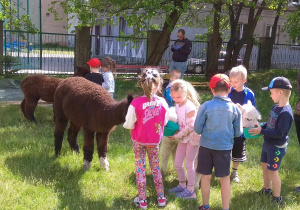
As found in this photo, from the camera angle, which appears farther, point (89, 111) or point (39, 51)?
point (39, 51)

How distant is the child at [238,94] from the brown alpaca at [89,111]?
161 centimetres

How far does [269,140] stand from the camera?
4.36 meters

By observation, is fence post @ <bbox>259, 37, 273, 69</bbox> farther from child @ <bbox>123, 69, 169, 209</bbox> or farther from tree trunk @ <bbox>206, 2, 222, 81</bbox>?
child @ <bbox>123, 69, 169, 209</bbox>

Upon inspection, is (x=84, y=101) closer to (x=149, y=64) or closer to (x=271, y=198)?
(x=271, y=198)

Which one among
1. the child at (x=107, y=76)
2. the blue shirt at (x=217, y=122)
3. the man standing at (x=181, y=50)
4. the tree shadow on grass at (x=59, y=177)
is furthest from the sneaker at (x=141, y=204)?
the man standing at (x=181, y=50)

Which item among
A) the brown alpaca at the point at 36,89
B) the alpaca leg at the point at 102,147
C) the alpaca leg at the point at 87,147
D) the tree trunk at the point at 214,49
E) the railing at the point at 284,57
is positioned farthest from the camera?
the railing at the point at 284,57

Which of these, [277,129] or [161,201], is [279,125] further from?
[161,201]

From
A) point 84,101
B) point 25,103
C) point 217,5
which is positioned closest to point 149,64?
point 217,5

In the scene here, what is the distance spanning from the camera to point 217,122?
384cm

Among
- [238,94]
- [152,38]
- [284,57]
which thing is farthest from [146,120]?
[284,57]

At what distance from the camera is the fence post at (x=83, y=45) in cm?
1505

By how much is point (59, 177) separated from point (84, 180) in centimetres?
38

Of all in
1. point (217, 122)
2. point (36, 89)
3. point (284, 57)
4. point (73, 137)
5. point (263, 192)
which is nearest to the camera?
point (217, 122)

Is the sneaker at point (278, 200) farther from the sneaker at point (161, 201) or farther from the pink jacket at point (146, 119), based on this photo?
the pink jacket at point (146, 119)
